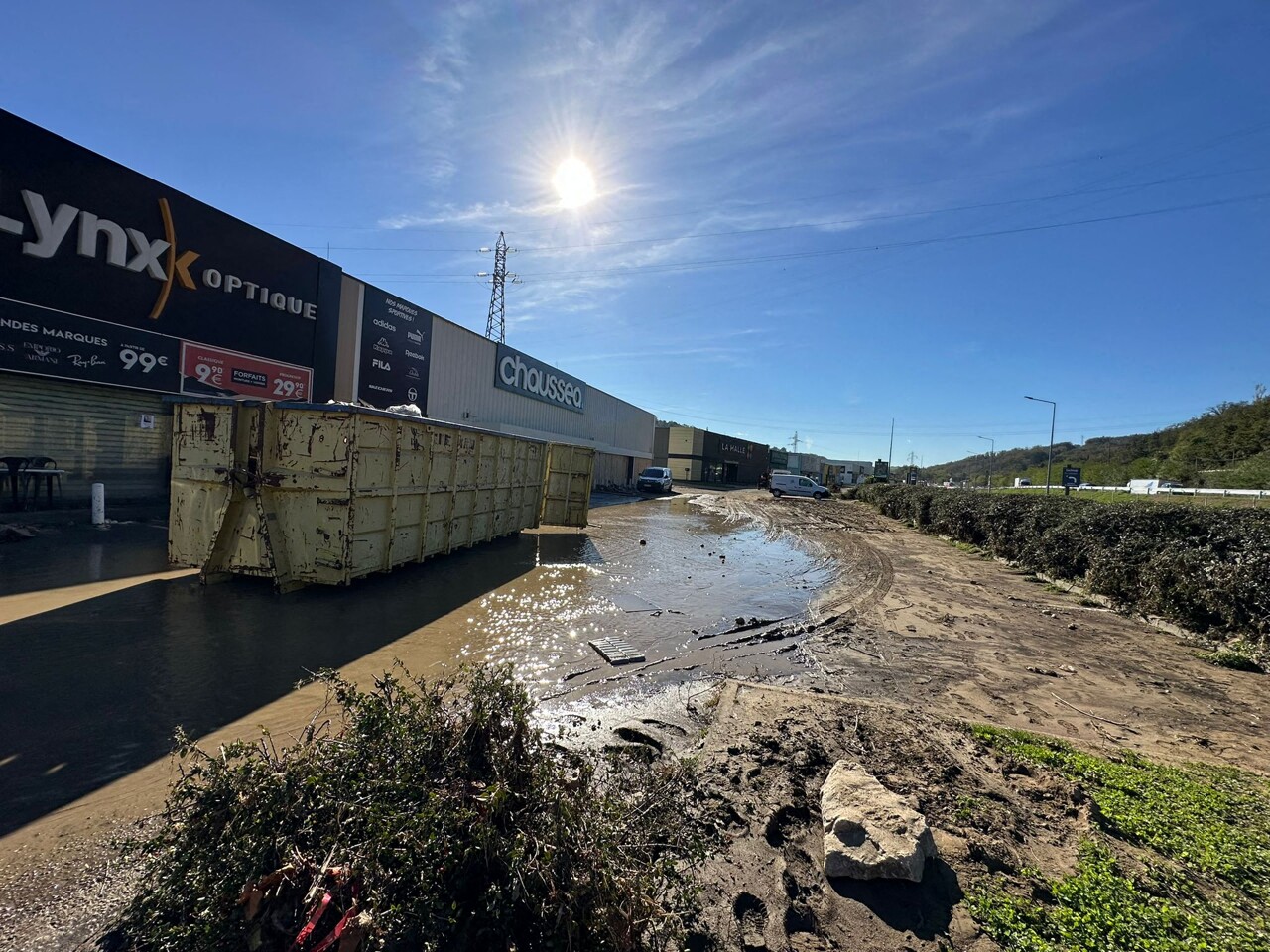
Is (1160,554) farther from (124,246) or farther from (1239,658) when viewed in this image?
(124,246)

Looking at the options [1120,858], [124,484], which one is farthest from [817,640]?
[124,484]

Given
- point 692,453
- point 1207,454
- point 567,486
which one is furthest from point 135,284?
point 1207,454

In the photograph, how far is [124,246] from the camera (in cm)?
1102

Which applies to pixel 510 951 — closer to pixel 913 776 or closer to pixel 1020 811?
pixel 913 776

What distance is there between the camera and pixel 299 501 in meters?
6.80

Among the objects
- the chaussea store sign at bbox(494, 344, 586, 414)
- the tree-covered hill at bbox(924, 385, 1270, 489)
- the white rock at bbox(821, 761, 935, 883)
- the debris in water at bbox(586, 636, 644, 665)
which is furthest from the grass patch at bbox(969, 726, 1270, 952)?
the tree-covered hill at bbox(924, 385, 1270, 489)

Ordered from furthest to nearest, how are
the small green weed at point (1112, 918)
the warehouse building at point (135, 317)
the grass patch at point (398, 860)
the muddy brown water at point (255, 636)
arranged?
the warehouse building at point (135, 317), the muddy brown water at point (255, 636), the small green weed at point (1112, 918), the grass patch at point (398, 860)

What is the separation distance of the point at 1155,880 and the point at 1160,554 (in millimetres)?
7695

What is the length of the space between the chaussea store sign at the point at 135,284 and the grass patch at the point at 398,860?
42.3ft

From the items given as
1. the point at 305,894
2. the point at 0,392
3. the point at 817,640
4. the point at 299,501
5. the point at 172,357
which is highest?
the point at 172,357

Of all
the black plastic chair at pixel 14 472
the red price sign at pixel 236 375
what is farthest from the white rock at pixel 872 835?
the red price sign at pixel 236 375

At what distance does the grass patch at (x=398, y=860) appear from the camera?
5.61 feet

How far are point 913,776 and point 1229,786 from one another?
6.46ft

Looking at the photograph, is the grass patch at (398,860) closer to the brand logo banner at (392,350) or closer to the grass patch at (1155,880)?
the grass patch at (1155,880)
